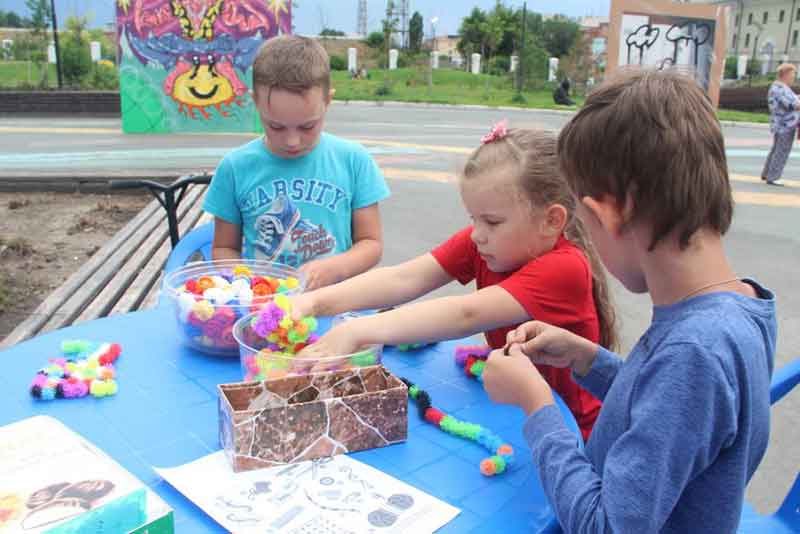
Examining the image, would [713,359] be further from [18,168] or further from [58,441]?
[18,168]

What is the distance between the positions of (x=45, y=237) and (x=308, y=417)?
5.18m

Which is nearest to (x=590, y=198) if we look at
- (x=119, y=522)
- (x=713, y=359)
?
(x=713, y=359)

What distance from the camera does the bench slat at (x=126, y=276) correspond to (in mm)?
3371

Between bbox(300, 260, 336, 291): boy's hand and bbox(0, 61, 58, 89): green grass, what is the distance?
19.5 meters

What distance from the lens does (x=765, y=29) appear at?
183 feet

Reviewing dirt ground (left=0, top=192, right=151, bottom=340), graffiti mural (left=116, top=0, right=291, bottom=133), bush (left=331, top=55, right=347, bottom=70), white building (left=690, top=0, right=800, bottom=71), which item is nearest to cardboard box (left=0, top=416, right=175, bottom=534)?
dirt ground (left=0, top=192, right=151, bottom=340)

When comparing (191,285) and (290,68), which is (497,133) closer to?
(290,68)

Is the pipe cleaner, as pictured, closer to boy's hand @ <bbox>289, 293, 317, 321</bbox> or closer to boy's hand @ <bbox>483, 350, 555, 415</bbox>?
boy's hand @ <bbox>483, 350, 555, 415</bbox>

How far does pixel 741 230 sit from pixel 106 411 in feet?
20.1

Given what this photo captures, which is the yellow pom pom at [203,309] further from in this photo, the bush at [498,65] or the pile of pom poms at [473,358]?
the bush at [498,65]

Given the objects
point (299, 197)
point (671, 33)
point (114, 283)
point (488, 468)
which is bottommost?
point (114, 283)

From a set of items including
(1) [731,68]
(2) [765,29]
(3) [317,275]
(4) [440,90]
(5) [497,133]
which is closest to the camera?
(5) [497,133]

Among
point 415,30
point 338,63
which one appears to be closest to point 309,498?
point 338,63

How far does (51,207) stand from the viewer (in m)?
6.60
